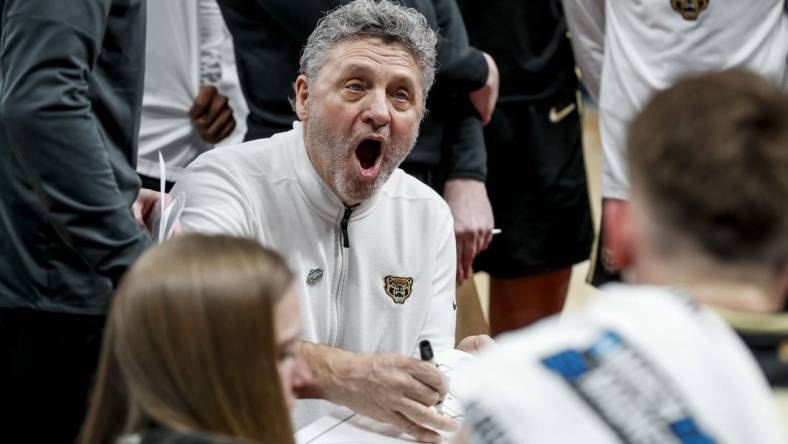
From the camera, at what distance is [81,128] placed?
7.36 ft

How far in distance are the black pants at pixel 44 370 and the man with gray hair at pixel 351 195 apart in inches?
14.4

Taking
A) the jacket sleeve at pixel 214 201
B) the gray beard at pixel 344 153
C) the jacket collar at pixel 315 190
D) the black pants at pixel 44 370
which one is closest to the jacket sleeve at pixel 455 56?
the gray beard at pixel 344 153

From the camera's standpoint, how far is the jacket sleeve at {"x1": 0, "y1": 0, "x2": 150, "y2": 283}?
221 centimetres

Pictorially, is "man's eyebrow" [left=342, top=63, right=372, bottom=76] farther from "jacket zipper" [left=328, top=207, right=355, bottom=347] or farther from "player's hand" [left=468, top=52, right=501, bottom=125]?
"player's hand" [left=468, top=52, right=501, bottom=125]

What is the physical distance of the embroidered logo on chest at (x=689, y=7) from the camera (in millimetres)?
3289

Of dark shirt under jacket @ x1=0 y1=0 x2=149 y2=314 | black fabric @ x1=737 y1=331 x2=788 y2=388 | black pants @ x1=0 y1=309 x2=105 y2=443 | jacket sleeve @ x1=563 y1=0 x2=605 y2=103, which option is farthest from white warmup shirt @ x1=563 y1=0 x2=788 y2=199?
black fabric @ x1=737 y1=331 x2=788 y2=388

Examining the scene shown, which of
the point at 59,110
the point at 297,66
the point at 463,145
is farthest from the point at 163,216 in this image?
the point at 463,145

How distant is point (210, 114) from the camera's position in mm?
3512

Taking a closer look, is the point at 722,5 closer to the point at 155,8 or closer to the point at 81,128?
the point at 155,8

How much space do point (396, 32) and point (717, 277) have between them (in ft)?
5.07

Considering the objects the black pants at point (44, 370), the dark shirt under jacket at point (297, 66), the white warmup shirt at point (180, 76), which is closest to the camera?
the black pants at point (44, 370)

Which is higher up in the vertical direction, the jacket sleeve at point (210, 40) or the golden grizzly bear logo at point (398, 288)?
the jacket sleeve at point (210, 40)

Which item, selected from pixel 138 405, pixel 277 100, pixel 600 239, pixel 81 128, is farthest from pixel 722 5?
pixel 138 405

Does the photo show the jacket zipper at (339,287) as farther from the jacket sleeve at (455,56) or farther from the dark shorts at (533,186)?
the dark shorts at (533,186)
